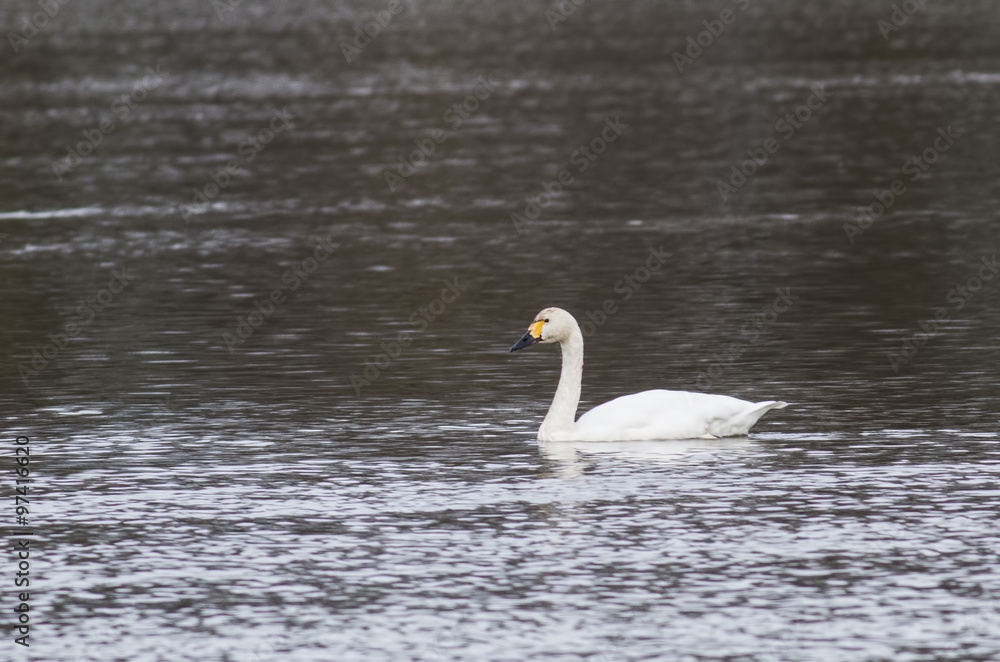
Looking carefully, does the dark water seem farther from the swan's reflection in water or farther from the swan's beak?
the swan's beak

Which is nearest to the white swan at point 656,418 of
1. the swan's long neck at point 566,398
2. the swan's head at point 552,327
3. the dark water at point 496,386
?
the swan's long neck at point 566,398

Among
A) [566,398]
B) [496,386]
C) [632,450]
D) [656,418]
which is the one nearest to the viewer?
[632,450]

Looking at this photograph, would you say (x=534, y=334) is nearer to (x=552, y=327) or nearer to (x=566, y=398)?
(x=552, y=327)

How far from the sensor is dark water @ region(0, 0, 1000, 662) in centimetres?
1325

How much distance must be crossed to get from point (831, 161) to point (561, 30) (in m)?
65.2

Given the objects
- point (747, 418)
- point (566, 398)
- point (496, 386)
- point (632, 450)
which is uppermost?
point (496, 386)

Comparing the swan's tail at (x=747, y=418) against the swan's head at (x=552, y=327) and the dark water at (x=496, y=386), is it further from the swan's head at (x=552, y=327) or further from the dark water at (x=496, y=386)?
the swan's head at (x=552, y=327)

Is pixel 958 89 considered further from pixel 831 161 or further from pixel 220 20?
pixel 220 20

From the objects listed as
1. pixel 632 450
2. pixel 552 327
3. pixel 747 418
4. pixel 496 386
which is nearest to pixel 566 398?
pixel 552 327

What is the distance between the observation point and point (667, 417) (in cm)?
1853

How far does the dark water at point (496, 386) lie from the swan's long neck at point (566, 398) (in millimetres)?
299

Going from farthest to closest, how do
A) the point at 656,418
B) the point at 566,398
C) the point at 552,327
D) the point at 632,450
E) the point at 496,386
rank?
the point at 496,386 < the point at 552,327 < the point at 566,398 < the point at 656,418 < the point at 632,450

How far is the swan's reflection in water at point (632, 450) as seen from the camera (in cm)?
1777

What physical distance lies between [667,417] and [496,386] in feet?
12.4
